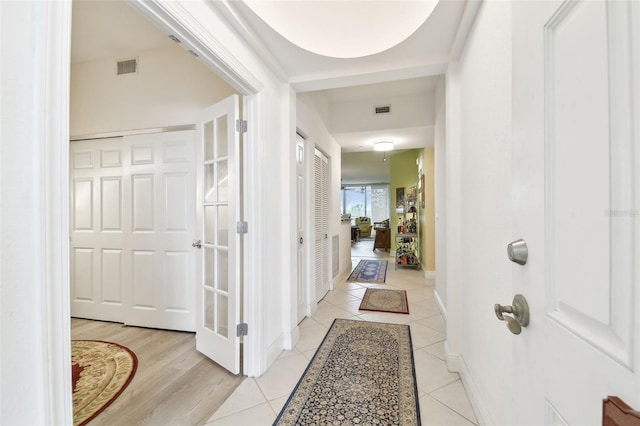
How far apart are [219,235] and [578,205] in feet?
7.01

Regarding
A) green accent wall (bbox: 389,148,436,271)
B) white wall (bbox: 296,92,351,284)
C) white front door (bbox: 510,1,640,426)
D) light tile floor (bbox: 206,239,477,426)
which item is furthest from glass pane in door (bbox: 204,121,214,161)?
green accent wall (bbox: 389,148,436,271)

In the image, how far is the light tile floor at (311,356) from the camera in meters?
1.61

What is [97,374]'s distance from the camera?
2059mm

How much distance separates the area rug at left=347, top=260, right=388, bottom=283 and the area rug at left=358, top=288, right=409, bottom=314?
672 mm

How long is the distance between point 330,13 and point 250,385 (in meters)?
2.97

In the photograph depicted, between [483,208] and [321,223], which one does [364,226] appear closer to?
[321,223]

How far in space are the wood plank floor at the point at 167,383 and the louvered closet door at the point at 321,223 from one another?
1639mm

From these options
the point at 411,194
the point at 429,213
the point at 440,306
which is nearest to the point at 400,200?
the point at 411,194

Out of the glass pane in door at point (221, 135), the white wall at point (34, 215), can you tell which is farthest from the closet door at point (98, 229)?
the white wall at point (34, 215)

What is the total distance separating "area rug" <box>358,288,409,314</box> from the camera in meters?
3.39

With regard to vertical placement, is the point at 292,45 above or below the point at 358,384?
above

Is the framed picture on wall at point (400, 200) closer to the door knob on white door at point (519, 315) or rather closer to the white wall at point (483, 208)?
the white wall at point (483, 208)

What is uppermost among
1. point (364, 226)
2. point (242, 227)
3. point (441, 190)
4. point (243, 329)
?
point (441, 190)

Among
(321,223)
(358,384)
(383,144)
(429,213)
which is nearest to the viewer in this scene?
(358,384)
